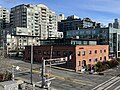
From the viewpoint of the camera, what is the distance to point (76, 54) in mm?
61562

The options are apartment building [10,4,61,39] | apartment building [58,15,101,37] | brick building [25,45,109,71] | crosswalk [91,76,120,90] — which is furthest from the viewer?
apartment building [58,15,101,37]

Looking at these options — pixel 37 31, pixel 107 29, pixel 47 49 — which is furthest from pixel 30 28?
pixel 47 49

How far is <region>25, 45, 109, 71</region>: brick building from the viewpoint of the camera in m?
61.6

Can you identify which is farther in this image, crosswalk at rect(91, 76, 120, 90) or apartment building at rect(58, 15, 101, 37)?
apartment building at rect(58, 15, 101, 37)

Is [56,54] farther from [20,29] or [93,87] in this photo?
[20,29]

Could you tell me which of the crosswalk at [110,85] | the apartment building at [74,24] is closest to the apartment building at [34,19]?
the apartment building at [74,24]

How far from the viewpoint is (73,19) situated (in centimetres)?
19050

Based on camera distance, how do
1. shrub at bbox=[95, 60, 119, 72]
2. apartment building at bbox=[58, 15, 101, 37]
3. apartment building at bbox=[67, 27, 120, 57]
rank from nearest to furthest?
shrub at bbox=[95, 60, 119, 72] < apartment building at bbox=[67, 27, 120, 57] < apartment building at bbox=[58, 15, 101, 37]

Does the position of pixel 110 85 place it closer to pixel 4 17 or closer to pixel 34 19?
pixel 34 19

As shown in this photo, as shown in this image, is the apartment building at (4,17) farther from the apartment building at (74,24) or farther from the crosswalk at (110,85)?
the crosswalk at (110,85)

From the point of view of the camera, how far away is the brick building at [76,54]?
61.6 meters

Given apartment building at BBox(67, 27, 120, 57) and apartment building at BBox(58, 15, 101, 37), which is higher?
apartment building at BBox(58, 15, 101, 37)

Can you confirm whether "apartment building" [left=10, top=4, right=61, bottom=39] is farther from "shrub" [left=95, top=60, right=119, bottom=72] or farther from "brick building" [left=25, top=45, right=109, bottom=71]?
"shrub" [left=95, top=60, right=119, bottom=72]

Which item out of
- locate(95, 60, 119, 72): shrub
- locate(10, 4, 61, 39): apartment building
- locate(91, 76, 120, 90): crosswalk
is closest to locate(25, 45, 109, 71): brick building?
locate(95, 60, 119, 72): shrub
